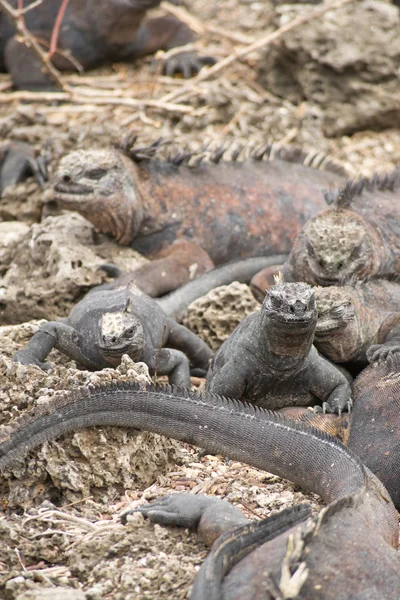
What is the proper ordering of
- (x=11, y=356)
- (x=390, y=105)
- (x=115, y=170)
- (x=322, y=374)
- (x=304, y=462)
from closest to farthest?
1. (x=304, y=462)
2. (x=322, y=374)
3. (x=11, y=356)
4. (x=115, y=170)
5. (x=390, y=105)

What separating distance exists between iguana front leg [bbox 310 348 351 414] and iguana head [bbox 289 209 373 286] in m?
0.70

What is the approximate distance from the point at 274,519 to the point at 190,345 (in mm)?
2145

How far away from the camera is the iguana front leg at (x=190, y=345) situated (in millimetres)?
5066

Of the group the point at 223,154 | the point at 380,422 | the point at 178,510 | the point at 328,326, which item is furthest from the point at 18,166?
the point at 178,510

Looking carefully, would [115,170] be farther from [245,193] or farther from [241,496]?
[241,496]

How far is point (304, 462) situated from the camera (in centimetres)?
370

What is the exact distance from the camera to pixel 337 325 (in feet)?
14.6

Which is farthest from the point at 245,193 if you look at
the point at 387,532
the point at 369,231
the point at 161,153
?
the point at 387,532

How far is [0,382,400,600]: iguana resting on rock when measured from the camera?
111 inches

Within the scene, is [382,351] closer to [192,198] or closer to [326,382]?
[326,382]

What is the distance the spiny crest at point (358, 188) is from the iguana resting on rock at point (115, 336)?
1253 millimetres

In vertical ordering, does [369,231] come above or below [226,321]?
above

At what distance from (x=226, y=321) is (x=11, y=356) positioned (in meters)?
1.25

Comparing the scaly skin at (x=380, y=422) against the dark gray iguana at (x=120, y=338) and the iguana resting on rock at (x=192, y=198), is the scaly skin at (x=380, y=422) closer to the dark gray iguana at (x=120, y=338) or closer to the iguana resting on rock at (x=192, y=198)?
the dark gray iguana at (x=120, y=338)
